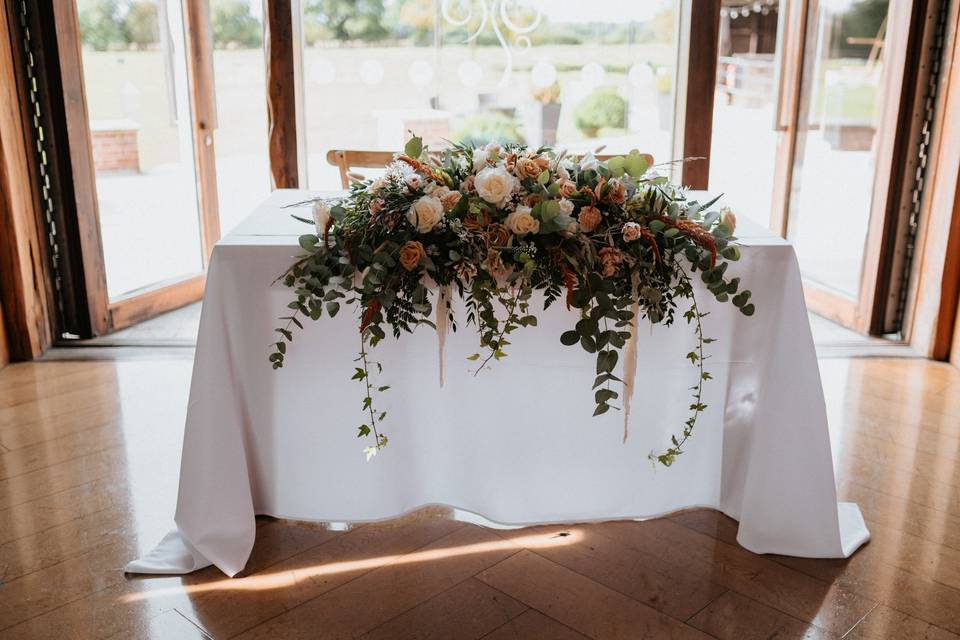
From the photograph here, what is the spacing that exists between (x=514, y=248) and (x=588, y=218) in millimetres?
170

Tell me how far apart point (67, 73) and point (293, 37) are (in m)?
0.93

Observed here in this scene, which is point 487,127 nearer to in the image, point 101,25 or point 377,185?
point 101,25

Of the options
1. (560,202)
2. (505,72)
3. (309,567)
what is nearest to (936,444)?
(560,202)

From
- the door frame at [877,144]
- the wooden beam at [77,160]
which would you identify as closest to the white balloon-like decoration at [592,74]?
the door frame at [877,144]

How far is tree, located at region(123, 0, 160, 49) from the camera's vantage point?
4.20 meters

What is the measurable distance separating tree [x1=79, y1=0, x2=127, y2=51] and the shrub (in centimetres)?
154

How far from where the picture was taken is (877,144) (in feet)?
13.6

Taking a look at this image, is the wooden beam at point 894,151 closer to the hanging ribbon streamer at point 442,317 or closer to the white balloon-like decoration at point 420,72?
the white balloon-like decoration at point 420,72

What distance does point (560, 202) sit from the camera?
2061 mm

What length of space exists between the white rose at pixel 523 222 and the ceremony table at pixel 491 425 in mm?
330

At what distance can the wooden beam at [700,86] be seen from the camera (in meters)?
4.07

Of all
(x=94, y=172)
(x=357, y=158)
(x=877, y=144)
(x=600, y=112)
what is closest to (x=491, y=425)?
(x=357, y=158)

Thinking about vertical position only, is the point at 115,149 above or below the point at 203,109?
below

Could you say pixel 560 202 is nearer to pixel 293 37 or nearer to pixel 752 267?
pixel 752 267
